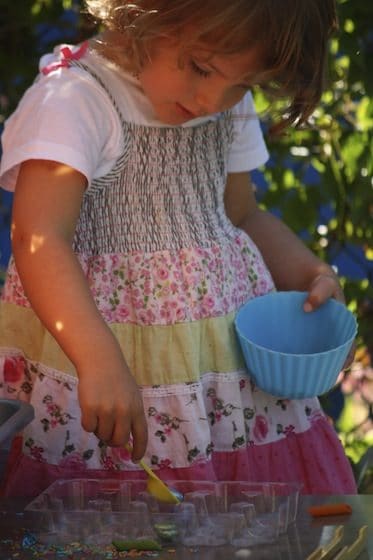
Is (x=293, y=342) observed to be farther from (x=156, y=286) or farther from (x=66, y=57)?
(x=66, y=57)

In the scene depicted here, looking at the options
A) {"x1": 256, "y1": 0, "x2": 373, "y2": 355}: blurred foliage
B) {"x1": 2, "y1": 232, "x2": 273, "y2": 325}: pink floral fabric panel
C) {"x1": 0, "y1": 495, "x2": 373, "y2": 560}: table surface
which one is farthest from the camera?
{"x1": 256, "y1": 0, "x2": 373, "y2": 355}: blurred foliage

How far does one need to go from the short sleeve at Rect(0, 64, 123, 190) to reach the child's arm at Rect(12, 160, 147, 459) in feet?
0.07

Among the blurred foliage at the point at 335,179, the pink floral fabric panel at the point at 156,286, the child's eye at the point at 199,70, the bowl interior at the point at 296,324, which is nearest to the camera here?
the child's eye at the point at 199,70

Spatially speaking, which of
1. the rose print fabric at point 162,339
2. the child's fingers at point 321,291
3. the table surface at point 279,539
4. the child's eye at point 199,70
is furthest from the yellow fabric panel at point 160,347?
the child's eye at point 199,70

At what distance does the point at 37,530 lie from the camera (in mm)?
1521

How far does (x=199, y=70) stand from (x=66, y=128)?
0.19 metres

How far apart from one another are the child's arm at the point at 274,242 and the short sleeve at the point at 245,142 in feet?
0.08

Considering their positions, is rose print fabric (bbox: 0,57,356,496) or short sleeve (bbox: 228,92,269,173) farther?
short sleeve (bbox: 228,92,269,173)

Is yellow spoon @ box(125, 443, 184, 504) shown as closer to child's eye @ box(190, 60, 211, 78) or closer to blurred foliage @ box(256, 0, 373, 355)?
child's eye @ box(190, 60, 211, 78)

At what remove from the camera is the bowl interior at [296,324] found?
1897 millimetres

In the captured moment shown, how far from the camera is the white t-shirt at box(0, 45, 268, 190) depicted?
5.48 ft

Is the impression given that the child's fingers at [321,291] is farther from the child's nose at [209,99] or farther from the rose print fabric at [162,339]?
the child's nose at [209,99]

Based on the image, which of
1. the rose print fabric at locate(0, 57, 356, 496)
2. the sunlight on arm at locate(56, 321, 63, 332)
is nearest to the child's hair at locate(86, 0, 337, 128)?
the rose print fabric at locate(0, 57, 356, 496)

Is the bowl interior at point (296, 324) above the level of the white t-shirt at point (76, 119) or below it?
below
